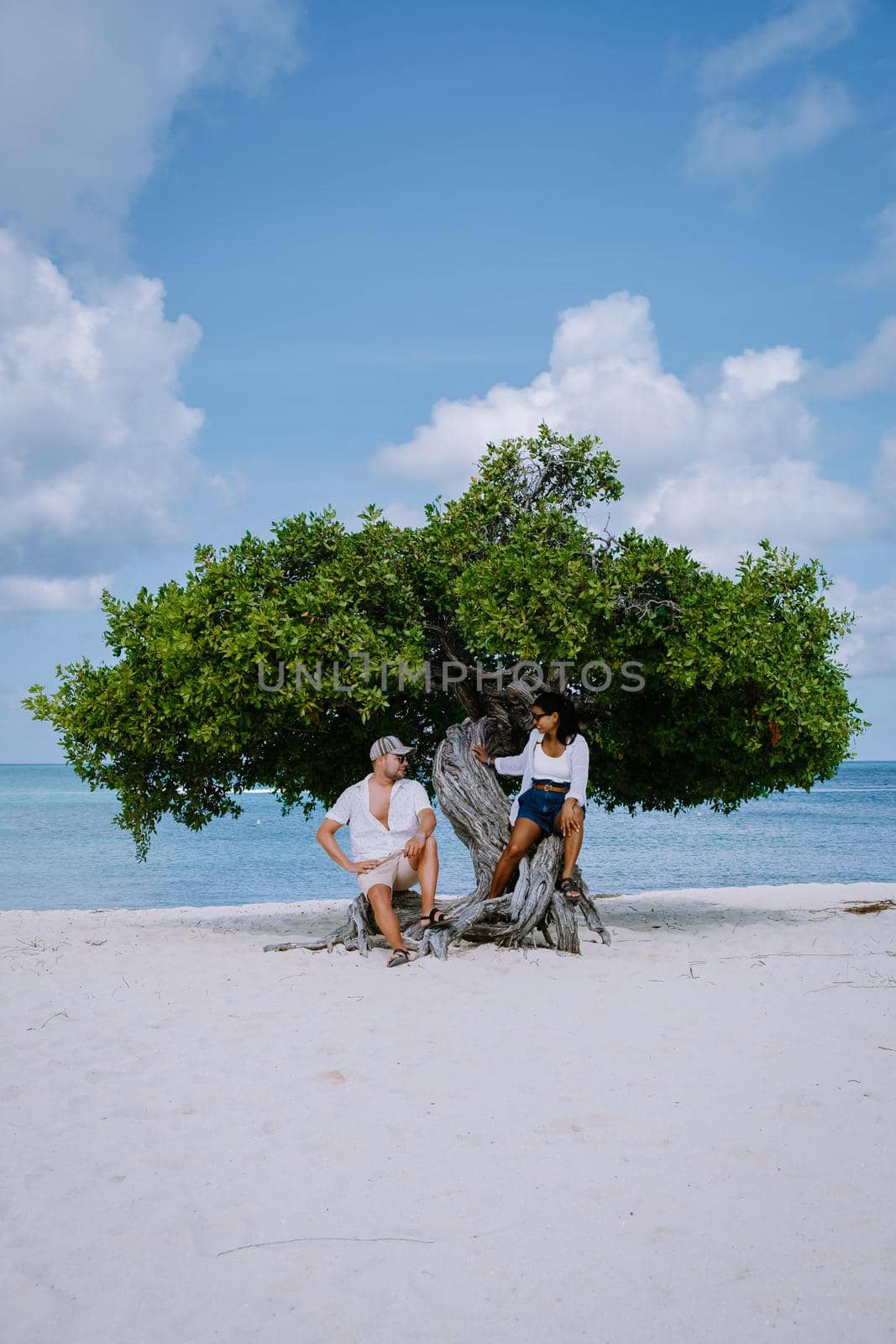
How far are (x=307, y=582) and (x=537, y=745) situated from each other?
3.03 meters

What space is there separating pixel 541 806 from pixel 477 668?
2118 mm

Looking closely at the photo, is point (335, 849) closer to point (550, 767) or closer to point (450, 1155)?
point (550, 767)

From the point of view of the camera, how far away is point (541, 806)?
10.1m

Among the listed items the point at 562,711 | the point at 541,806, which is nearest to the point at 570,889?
the point at 541,806

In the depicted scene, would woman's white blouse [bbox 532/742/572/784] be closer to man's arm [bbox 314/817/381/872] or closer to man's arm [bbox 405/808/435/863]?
man's arm [bbox 405/808/435/863]

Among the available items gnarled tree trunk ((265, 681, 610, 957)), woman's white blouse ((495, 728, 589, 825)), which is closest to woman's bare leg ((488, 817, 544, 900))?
gnarled tree trunk ((265, 681, 610, 957))

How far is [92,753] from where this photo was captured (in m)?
11.9

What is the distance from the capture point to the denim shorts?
10055mm

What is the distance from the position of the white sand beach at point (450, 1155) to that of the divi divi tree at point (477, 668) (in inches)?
89.8

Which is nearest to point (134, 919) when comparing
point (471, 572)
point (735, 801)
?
point (471, 572)

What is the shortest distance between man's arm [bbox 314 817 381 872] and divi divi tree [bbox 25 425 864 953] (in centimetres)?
77

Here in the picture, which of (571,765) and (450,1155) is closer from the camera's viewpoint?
(450,1155)

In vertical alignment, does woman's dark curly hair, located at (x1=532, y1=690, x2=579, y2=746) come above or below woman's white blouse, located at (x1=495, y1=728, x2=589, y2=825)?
above

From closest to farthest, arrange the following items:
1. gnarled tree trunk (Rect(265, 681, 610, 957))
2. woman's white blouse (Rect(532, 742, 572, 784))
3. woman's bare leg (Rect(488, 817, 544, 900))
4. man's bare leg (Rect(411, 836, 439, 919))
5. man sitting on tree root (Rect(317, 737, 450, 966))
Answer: man's bare leg (Rect(411, 836, 439, 919)), man sitting on tree root (Rect(317, 737, 450, 966)), gnarled tree trunk (Rect(265, 681, 610, 957)), woman's white blouse (Rect(532, 742, 572, 784)), woman's bare leg (Rect(488, 817, 544, 900))
